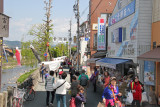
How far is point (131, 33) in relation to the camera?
1392cm

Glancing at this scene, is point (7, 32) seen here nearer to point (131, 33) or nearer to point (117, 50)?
point (131, 33)

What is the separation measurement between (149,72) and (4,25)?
7.87m

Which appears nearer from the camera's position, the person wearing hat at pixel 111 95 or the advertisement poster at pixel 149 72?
the person wearing hat at pixel 111 95

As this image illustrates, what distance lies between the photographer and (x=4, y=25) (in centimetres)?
789

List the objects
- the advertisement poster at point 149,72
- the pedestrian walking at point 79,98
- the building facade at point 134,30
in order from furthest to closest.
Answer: the building facade at point 134,30 → the advertisement poster at point 149,72 → the pedestrian walking at point 79,98

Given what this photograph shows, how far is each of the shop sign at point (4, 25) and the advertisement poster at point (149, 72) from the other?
7.52 meters

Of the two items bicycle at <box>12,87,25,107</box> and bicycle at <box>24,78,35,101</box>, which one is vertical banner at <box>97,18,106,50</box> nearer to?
bicycle at <box>24,78,35,101</box>

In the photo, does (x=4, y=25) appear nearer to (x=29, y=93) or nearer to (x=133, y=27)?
(x=29, y=93)

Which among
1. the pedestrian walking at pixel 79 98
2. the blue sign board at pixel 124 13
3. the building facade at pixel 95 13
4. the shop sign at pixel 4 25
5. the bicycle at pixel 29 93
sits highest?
the building facade at pixel 95 13

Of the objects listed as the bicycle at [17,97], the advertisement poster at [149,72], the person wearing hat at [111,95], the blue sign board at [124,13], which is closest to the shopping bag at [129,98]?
the advertisement poster at [149,72]

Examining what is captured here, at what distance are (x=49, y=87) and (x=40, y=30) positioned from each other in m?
32.0

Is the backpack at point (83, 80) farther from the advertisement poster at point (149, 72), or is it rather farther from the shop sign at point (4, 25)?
the shop sign at point (4, 25)

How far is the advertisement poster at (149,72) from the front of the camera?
1166 cm

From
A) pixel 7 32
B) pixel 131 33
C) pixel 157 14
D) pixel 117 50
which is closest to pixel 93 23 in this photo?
pixel 117 50
